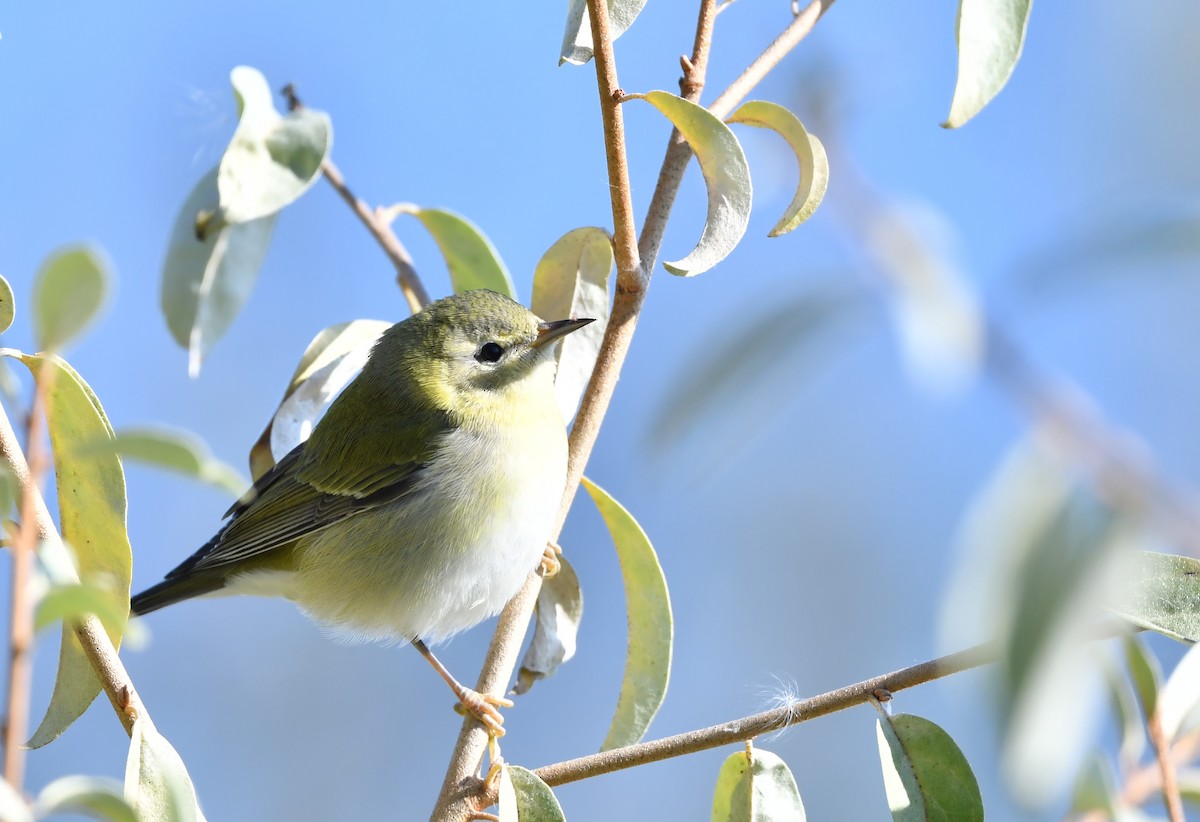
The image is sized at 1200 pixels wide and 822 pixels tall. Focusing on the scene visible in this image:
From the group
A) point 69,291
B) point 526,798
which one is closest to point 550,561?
point 526,798

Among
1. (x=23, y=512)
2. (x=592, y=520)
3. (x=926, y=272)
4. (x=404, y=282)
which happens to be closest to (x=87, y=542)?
(x=23, y=512)

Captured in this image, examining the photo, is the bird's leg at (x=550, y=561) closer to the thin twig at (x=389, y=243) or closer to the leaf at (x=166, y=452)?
the thin twig at (x=389, y=243)

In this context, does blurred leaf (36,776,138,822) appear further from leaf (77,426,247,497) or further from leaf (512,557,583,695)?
leaf (512,557,583,695)

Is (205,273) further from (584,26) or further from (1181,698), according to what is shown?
(1181,698)

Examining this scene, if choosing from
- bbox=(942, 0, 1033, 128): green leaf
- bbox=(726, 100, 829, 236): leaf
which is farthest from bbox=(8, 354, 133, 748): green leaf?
bbox=(942, 0, 1033, 128): green leaf

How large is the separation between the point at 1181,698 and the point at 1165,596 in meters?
0.15

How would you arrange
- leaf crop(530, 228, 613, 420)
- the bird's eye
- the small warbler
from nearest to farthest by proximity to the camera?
leaf crop(530, 228, 613, 420)
the small warbler
the bird's eye

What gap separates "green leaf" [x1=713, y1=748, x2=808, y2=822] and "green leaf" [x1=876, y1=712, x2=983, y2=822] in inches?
7.2

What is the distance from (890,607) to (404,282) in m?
3.96

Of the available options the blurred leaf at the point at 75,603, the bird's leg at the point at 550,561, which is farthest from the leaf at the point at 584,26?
the blurred leaf at the point at 75,603

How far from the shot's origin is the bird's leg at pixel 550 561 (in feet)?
8.83

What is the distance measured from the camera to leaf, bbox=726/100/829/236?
1823mm

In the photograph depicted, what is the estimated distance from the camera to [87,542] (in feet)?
5.84

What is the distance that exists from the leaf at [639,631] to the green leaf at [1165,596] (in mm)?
983
